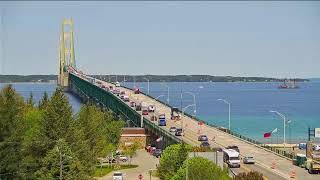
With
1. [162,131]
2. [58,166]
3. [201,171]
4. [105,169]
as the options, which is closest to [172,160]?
[58,166]

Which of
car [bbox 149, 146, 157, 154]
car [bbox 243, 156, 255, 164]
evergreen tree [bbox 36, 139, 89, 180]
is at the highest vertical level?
evergreen tree [bbox 36, 139, 89, 180]

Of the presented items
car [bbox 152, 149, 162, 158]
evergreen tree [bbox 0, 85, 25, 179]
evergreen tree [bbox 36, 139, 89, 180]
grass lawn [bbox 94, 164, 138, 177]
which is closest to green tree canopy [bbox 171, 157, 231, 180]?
evergreen tree [bbox 36, 139, 89, 180]

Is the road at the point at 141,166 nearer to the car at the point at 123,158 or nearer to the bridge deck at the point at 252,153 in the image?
the car at the point at 123,158

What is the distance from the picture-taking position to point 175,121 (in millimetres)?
83812

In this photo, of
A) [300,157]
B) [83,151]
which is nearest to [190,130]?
[300,157]

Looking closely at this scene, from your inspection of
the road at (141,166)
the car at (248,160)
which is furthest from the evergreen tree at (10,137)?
the car at (248,160)

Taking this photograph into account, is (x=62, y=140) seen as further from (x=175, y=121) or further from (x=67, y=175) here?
(x=175, y=121)

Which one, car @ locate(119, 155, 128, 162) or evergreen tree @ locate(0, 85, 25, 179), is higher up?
evergreen tree @ locate(0, 85, 25, 179)

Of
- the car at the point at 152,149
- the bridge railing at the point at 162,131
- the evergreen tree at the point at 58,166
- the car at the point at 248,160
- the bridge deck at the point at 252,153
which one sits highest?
the evergreen tree at the point at 58,166

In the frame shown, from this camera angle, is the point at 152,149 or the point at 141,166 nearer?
the point at 141,166

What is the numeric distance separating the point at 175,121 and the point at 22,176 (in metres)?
44.9

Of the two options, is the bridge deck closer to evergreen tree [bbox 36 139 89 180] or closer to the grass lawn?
the grass lawn

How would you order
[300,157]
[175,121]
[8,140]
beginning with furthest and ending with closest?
1. [175,121]
2. [300,157]
3. [8,140]

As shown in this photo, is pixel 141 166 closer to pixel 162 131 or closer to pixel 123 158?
pixel 123 158
